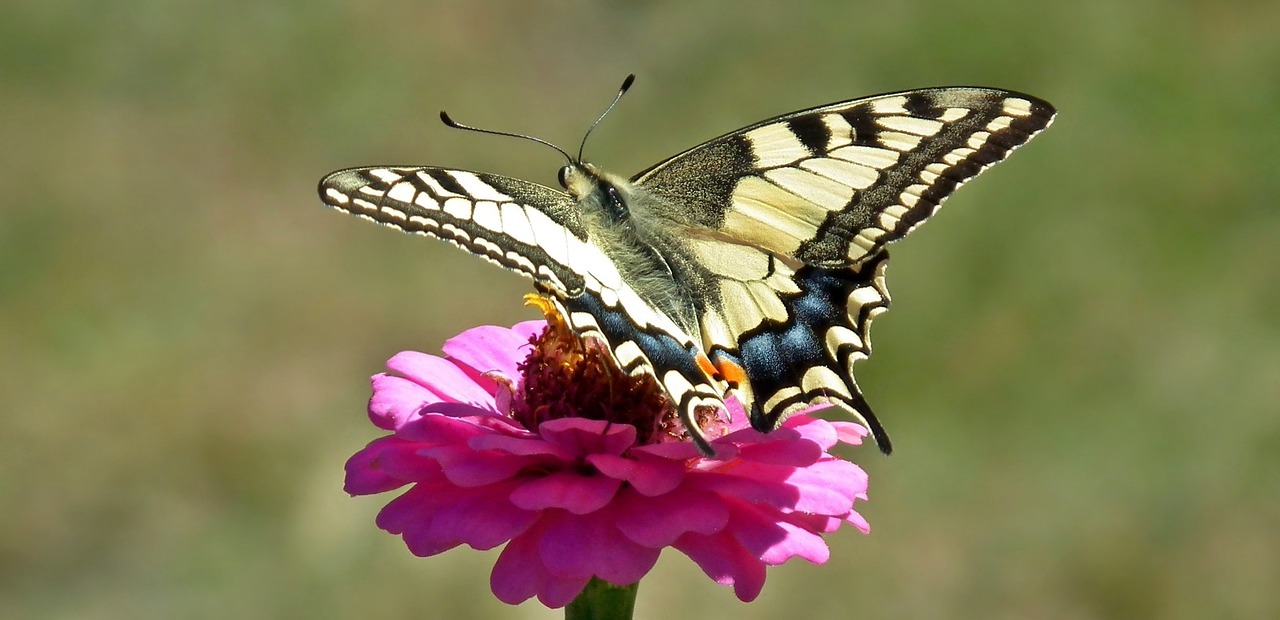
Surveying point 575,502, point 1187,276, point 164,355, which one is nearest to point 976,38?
point 1187,276

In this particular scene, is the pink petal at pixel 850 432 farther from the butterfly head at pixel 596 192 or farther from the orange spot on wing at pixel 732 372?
the butterfly head at pixel 596 192

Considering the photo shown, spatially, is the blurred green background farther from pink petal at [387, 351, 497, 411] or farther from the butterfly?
the butterfly

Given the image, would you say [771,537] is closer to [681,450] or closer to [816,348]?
[681,450]

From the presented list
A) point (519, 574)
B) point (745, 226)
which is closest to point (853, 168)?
point (745, 226)

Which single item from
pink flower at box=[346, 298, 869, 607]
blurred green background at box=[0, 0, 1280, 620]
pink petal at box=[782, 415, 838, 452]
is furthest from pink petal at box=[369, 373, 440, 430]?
blurred green background at box=[0, 0, 1280, 620]

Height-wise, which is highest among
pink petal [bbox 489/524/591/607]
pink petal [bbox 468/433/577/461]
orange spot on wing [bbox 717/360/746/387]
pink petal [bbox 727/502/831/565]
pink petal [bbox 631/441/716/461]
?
pink petal [bbox 468/433/577/461]

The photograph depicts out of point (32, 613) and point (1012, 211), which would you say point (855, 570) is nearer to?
point (1012, 211)
